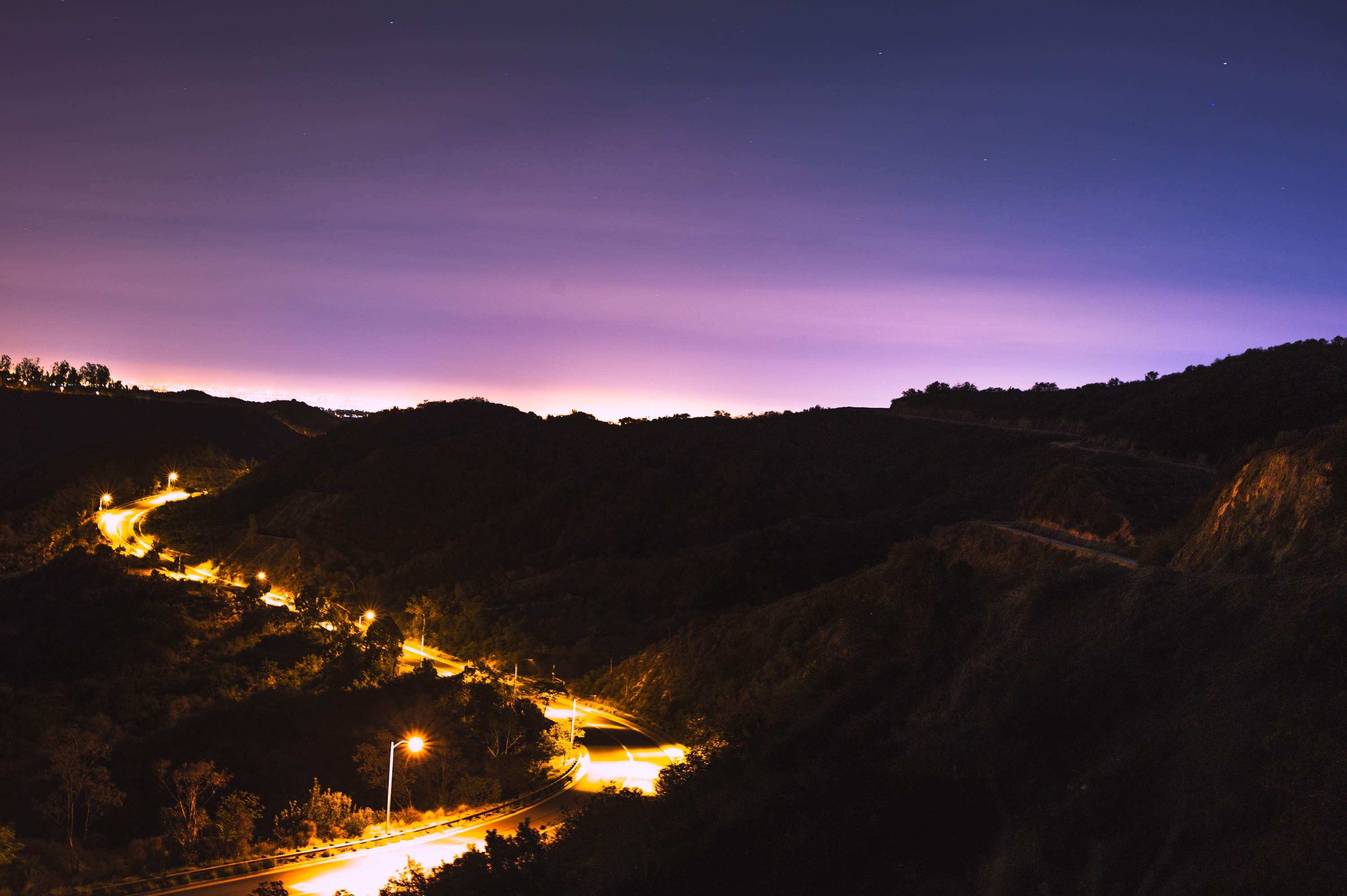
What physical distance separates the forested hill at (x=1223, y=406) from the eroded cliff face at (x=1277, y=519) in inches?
475

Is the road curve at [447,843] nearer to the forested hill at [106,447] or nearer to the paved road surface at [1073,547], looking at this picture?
the paved road surface at [1073,547]

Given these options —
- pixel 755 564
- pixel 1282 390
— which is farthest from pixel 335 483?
pixel 1282 390

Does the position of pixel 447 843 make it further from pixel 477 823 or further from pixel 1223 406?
pixel 1223 406

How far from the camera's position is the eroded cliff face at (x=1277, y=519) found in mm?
17141

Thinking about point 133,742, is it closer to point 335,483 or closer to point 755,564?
point 755,564

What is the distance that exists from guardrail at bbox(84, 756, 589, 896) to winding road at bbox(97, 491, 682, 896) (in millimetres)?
193

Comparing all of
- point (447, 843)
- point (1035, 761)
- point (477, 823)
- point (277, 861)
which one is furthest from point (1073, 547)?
point (277, 861)

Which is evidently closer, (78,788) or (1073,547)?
(1073,547)

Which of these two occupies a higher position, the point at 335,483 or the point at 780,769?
the point at 335,483

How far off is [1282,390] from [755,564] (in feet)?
102

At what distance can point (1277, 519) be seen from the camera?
18938 mm

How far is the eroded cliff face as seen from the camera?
17.1 meters

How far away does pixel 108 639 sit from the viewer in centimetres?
4484

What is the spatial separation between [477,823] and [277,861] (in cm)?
591
